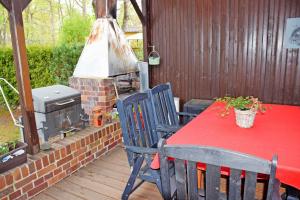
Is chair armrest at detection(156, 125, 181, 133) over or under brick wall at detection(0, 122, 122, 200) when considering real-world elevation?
over

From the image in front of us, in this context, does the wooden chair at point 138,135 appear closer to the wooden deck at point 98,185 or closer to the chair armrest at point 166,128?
the chair armrest at point 166,128

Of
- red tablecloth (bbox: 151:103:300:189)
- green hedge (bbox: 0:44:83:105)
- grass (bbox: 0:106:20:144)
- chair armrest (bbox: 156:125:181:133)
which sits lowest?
grass (bbox: 0:106:20:144)

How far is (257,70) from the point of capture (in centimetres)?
385

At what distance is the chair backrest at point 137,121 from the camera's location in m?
2.12

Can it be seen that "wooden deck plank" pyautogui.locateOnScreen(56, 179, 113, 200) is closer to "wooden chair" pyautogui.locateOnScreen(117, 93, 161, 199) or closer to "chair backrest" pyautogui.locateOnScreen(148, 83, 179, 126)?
"wooden chair" pyautogui.locateOnScreen(117, 93, 161, 199)

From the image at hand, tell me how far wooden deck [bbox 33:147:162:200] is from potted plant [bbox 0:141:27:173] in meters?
0.43

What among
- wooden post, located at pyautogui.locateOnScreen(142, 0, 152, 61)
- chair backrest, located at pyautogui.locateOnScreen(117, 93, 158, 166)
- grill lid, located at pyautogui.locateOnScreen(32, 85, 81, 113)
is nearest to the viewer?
chair backrest, located at pyautogui.locateOnScreen(117, 93, 158, 166)

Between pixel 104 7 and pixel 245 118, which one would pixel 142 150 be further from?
pixel 104 7

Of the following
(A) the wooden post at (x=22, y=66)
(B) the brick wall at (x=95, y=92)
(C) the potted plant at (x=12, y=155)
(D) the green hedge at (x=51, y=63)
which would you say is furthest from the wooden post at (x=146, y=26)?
(C) the potted plant at (x=12, y=155)

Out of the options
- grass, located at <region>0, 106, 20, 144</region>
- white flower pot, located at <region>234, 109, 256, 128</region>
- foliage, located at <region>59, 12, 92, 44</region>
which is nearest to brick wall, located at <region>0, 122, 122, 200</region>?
grass, located at <region>0, 106, 20, 144</region>

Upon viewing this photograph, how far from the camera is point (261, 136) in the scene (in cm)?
188

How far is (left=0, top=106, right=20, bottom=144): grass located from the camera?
13.8 ft

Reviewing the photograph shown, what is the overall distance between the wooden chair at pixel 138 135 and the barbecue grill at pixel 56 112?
47.6 inches

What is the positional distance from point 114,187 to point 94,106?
142 centimetres
